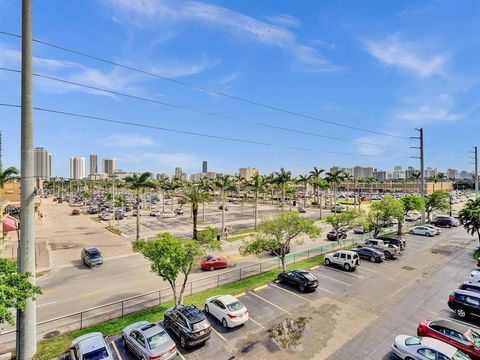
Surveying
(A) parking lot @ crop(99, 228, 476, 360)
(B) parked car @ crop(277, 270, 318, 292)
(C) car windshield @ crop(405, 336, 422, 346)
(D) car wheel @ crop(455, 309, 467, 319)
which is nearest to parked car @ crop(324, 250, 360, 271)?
(A) parking lot @ crop(99, 228, 476, 360)

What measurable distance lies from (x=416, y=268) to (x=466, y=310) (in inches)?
447

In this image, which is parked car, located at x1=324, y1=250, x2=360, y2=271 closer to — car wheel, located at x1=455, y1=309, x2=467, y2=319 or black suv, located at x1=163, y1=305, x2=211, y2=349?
car wheel, located at x1=455, y1=309, x2=467, y2=319

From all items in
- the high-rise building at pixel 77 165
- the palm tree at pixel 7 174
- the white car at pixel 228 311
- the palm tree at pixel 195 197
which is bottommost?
the white car at pixel 228 311

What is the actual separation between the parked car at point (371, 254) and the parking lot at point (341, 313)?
0.84 metres

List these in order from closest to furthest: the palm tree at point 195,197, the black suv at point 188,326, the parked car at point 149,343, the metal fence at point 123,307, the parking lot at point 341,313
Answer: the parked car at point 149,343 → the black suv at point 188,326 → the parking lot at point 341,313 → the metal fence at point 123,307 → the palm tree at point 195,197

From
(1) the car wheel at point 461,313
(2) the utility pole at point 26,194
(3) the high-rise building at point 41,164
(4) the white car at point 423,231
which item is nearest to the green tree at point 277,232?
(1) the car wheel at point 461,313

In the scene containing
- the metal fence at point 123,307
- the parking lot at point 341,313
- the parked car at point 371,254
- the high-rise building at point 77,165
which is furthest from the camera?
the high-rise building at point 77,165

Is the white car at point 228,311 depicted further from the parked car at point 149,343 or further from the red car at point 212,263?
the red car at point 212,263

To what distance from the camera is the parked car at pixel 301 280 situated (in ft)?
73.9

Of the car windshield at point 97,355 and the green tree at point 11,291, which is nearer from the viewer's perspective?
the green tree at point 11,291

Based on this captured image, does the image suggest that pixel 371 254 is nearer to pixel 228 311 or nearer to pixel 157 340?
pixel 228 311

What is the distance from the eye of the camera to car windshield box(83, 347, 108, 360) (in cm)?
1216

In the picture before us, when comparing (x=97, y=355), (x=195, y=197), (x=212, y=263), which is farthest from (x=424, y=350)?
(x=195, y=197)

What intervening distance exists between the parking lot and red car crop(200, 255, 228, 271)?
7.52m
